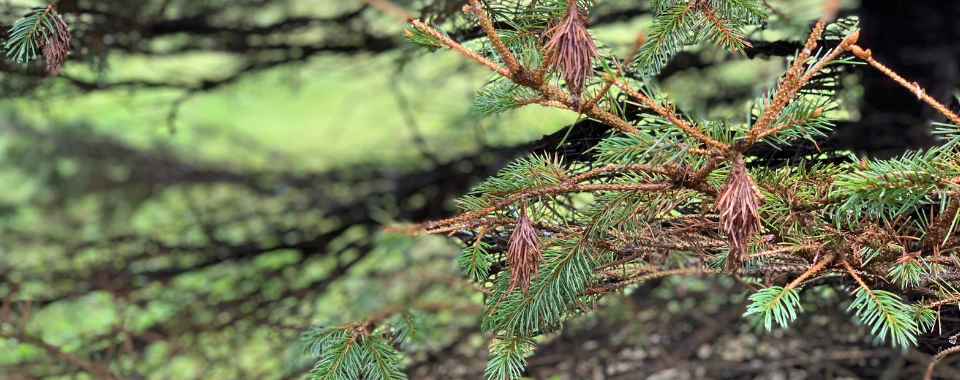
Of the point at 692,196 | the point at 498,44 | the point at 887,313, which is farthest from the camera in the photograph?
the point at 692,196

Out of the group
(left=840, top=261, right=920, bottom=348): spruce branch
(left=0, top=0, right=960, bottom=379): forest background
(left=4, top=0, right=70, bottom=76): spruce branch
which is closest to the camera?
(left=840, top=261, right=920, bottom=348): spruce branch

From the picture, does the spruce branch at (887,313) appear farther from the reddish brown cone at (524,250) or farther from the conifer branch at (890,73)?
the reddish brown cone at (524,250)

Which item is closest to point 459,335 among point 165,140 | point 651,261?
point 651,261

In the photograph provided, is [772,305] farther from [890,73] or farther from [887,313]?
[890,73]

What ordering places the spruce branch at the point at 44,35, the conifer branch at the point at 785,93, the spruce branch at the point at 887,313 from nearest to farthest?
the conifer branch at the point at 785,93
the spruce branch at the point at 887,313
the spruce branch at the point at 44,35

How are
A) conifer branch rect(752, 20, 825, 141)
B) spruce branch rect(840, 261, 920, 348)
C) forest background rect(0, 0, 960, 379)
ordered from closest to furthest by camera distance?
conifer branch rect(752, 20, 825, 141) < spruce branch rect(840, 261, 920, 348) < forest background rect(0, 0, 960, 379)

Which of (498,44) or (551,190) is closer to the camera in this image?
(498,44)

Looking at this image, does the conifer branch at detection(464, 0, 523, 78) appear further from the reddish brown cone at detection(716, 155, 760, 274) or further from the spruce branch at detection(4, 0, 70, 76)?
the spruce branch at detection(4, 0, 70, 76)

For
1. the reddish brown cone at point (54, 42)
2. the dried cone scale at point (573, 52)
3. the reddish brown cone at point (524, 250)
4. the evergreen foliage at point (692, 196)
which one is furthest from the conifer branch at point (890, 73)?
the reddish brown cone at point (54, 42)

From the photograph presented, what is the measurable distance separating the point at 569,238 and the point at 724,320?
1.54 metres

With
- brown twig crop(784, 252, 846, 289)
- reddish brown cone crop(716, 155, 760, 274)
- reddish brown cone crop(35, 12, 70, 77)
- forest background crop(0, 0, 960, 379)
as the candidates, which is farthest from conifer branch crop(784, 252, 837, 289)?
reddish brown cone crop(35, 12, 70, 77)

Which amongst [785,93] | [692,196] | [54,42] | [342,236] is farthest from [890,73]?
[342,236]

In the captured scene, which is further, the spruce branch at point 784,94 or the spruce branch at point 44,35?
the spruce branch at point 44,35

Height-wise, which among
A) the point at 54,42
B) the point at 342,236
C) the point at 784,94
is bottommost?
the point at 342,236
